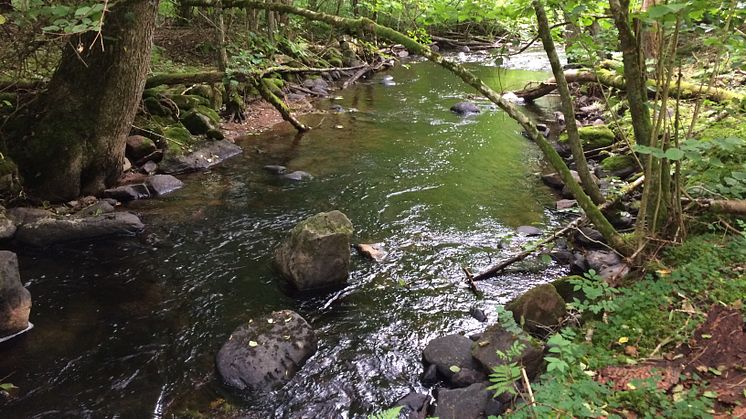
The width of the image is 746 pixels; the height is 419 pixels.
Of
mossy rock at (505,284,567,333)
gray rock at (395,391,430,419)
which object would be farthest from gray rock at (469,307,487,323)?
gray rock at (395,391,430,419)

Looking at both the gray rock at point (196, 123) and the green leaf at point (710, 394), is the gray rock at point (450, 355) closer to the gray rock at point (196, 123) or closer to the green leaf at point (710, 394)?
the green leaf at point (710, 394)

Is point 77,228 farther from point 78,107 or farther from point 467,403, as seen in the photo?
point 467,403

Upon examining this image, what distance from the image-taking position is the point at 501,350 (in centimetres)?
404

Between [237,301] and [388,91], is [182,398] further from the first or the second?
[388,91]

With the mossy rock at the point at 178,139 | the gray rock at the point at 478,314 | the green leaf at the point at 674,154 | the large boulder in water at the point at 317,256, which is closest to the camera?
the green leaf at the point at 674,154

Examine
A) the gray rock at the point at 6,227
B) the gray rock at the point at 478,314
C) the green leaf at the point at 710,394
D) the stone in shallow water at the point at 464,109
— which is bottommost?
the gray rock at the point at 478,314

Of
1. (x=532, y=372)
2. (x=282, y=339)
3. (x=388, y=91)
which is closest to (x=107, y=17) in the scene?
(x=282, y=339)

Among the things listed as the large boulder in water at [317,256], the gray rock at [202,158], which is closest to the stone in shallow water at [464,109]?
the gray rock at [202,158]

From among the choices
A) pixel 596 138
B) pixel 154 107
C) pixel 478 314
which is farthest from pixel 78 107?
pixel 596 138

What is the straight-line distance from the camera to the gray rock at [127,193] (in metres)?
7.54

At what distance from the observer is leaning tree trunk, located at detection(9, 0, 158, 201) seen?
22.5ft

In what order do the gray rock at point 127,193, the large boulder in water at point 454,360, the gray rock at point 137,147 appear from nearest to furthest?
the large boulder in water at point 454,360 < the gray rock at point 127,193 < the gray rock at point 137,147

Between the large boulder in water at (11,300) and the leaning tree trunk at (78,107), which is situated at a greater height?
the leaning tree trunk at (78,107)

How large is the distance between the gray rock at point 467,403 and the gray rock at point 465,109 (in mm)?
11097
